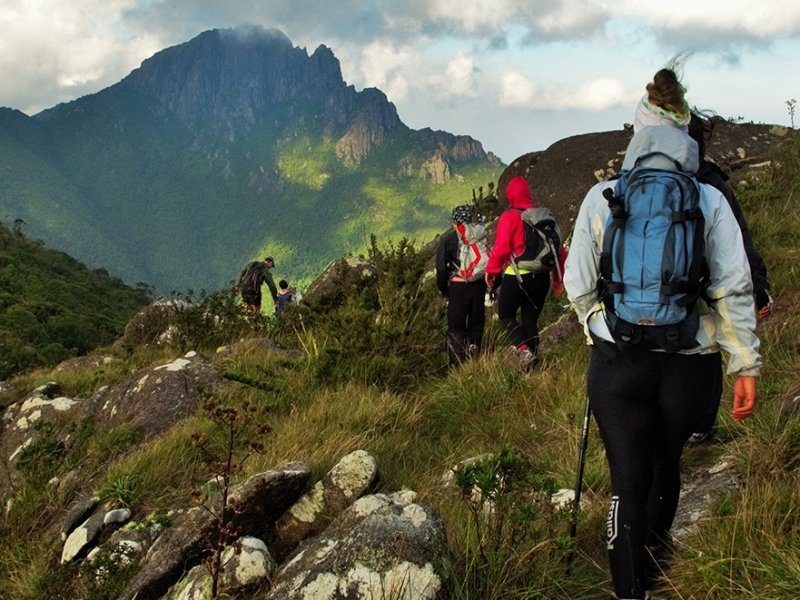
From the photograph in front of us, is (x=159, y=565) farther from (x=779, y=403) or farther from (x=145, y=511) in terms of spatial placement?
(x=779, y=403)

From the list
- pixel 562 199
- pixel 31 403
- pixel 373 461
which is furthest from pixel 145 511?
pixel 562 199

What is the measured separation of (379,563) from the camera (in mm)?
2639

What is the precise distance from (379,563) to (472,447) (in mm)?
2216

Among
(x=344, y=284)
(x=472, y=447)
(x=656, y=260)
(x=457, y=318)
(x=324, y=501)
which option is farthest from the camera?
(x=344, y=284)

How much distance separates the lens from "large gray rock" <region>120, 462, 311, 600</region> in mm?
3389

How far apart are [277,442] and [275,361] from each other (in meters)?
2.36

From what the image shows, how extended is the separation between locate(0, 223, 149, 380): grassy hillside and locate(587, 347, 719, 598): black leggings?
16001 millimetres

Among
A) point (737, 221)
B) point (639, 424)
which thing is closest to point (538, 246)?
point (737, 221)

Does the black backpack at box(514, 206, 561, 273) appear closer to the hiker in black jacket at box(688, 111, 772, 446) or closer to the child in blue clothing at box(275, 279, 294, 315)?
the hiker in black jacket at box(688, 111, 772, 446)

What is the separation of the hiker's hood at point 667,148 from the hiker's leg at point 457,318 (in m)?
4.57

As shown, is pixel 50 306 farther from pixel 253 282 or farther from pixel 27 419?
pixel 27 419

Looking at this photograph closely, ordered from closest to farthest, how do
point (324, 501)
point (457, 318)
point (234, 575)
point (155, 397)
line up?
point (234, 575)
point (324, 501)
point (155, 397)
point (457, 318)

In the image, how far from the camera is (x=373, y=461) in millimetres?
3928

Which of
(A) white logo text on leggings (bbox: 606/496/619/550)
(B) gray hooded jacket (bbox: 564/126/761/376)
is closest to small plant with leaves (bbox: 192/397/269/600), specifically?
(A) white logo text on leggings (bbox: 606/496/619/550)
